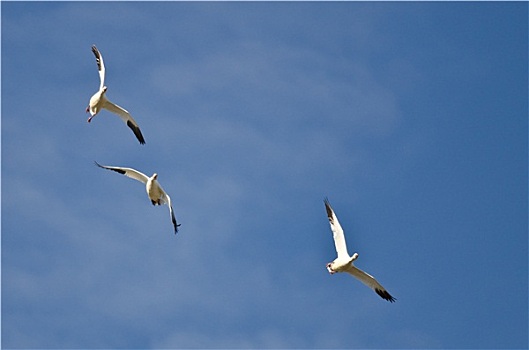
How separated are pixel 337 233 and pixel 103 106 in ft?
36.2

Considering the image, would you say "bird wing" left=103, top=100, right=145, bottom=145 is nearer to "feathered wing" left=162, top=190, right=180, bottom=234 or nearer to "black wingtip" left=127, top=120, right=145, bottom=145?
"black wingtip" left=127, top=120, right=145, bottom=145

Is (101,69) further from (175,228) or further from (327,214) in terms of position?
(327,214)

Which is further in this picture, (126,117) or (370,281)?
(126,117)

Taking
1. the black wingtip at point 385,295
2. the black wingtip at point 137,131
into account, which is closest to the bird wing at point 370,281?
the black wingtip at point 385,295

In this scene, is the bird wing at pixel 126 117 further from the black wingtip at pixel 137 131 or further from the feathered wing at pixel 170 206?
the feathered wing at pixel 170 206

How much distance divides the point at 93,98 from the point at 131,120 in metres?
2.44

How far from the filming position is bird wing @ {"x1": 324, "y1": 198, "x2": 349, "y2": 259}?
3752cm

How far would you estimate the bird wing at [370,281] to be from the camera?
38.6 meters

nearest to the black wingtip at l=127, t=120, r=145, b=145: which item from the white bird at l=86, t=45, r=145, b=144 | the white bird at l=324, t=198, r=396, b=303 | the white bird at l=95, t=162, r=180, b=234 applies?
the white bird at l=86, t=45, r=145, b=144

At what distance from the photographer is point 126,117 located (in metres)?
41.5

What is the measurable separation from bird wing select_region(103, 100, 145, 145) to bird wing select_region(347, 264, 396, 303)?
406 inches

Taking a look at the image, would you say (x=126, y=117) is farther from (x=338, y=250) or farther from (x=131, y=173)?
(x=338, y=250)

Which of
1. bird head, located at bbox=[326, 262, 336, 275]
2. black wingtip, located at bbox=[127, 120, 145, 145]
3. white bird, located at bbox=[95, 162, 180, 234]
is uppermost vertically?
black wingtip, located at bbox=[127, 120, 145, 145]

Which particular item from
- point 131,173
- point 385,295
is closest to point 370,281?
point 385,295
